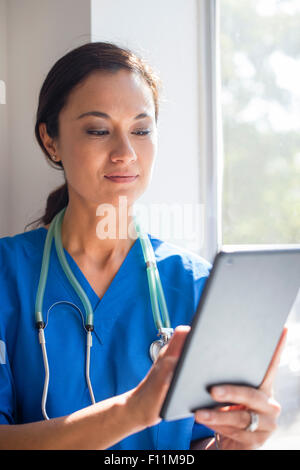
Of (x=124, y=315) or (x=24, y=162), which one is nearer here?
(x=124, y=315)

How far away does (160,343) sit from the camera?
96 centimetres

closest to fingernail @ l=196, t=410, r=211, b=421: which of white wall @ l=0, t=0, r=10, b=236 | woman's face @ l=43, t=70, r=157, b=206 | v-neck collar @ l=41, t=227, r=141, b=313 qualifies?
v-neck collar @ l=41, t=227, r=141, b=313

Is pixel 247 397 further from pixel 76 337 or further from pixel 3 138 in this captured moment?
pixel 3 138

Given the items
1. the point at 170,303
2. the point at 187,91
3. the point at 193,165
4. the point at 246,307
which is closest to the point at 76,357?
the point at 170,303

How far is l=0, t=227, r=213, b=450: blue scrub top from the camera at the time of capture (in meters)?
0.94

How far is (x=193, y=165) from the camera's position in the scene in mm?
1642

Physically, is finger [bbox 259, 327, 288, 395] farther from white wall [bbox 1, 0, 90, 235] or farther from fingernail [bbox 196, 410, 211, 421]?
white wall [bbox 1, 0, 90, 235]

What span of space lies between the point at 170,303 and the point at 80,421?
0.38 metres

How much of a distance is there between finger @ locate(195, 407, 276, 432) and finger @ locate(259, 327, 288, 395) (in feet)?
0.12

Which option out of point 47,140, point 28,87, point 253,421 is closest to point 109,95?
point 47,140

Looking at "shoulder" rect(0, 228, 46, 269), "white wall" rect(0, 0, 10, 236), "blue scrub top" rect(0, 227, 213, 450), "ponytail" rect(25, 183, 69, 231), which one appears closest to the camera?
"blue scrub top" rect(0, 227, 213, 450)

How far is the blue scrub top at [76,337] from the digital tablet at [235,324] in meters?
0.33

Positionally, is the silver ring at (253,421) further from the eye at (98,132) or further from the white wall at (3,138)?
the white wall at (3,138)
